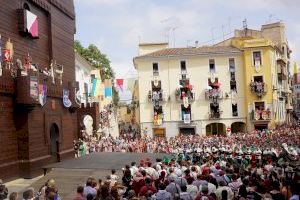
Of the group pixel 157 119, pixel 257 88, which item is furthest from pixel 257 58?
pixel 157 119

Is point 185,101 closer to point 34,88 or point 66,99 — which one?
point 66,99

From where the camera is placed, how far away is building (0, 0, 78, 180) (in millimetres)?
21562

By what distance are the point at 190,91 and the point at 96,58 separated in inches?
665

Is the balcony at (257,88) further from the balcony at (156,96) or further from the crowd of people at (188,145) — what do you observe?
the crowd of people at (188,145)

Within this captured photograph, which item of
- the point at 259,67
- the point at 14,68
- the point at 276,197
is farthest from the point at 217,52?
the point at 276,197

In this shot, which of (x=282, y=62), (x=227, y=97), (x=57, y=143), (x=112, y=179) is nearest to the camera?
(x=112, y=179)

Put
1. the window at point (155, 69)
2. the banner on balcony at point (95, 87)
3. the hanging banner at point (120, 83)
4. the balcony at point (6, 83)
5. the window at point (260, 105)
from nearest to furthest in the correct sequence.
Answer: the balcony at point (6, 83)
the banner on balcony at point (95, 87)
the hanging banner at point (120, 83)
the window at point (260, 105)
the window at point (155, 69)

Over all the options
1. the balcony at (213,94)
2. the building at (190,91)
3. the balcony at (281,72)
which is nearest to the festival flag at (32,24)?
the building at (190,91)

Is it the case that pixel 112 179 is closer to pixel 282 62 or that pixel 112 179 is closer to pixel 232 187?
pixel 232 187

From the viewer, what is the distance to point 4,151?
21.1 metres

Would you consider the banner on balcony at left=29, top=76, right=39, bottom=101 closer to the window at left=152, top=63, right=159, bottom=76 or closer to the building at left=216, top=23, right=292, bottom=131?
the window at left=152, top=63, right=159, bottom=76

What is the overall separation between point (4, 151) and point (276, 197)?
13.8 meters

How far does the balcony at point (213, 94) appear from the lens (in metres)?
55.1

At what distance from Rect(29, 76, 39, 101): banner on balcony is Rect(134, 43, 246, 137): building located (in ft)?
110
